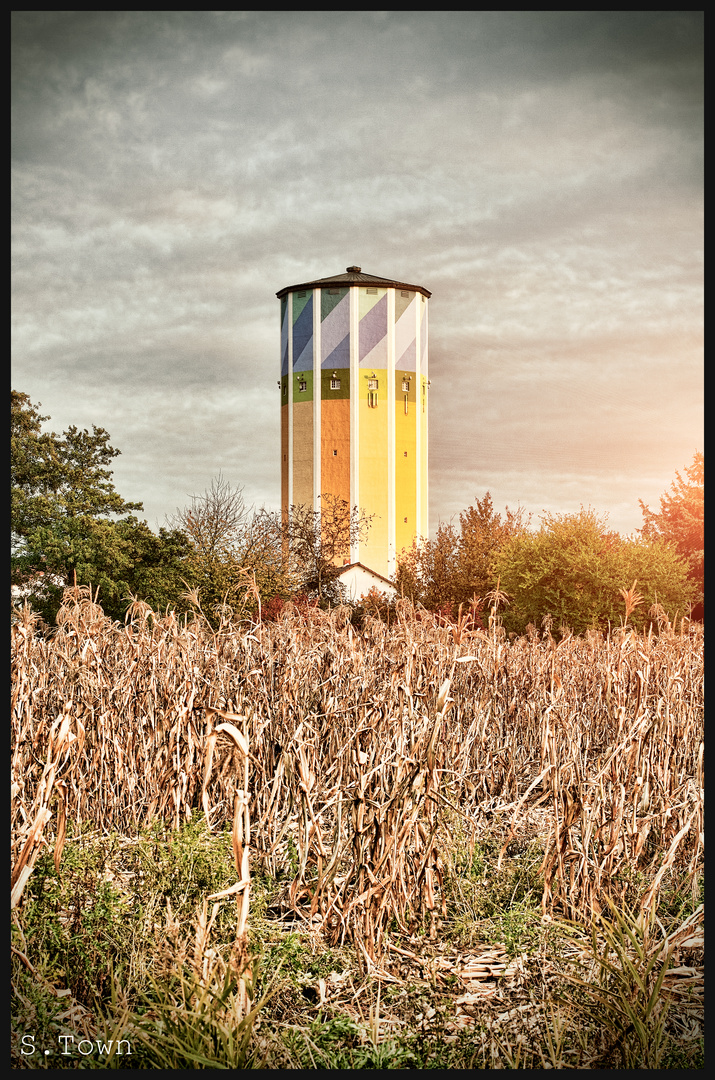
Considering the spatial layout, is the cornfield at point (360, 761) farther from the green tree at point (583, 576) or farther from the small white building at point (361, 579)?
the small white building at point (361, 579)

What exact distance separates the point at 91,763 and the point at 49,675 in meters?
1.52

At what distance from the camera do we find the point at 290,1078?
2.02 meters

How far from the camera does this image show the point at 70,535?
21.1 m

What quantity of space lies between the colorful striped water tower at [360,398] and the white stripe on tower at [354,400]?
1.7 inches

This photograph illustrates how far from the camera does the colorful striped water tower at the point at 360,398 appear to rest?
35.8 m

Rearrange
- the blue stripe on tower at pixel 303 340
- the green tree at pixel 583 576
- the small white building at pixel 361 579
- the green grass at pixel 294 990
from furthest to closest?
the blue stripe on tower at pixel 303 340
the small white building at pixel 361 579
the green tree at pixel 583 576
the green grass at pixel 294 990

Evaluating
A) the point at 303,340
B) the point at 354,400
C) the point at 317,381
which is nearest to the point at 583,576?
the point at 354,400

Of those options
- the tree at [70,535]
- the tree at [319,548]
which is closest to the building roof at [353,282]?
the tree at [319,548]

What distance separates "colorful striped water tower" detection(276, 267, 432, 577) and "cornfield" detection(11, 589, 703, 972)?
1159 inches

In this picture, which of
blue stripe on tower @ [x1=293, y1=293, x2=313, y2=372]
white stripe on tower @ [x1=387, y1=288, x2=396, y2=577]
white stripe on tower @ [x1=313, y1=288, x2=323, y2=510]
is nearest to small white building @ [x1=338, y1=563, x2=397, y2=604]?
white stripe on tower @ [x1=387, y1=288, x2=396, y2=577]

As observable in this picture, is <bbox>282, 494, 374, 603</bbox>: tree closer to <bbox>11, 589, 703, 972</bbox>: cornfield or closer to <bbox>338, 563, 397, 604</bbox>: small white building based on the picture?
<bbox>338, 563, 397, 604</bbox>: small white building

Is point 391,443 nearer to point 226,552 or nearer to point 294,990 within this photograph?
point 226,552

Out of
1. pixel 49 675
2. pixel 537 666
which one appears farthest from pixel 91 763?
pixel 537 666
